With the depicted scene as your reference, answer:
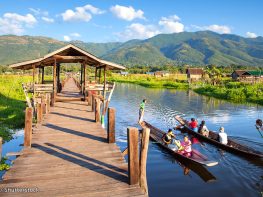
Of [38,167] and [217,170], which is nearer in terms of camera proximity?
[38,167]

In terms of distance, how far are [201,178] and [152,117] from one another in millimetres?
16462

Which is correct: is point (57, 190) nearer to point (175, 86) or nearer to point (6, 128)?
point (6, 128)

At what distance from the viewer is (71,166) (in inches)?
307

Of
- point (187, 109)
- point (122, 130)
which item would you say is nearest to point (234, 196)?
point (122, 130)

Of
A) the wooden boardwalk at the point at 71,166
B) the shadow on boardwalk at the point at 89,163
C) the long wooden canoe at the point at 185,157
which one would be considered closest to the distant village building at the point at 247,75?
the long wooden canoe at the point at 185,157

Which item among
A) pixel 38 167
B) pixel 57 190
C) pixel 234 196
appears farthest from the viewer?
pixel 234 196

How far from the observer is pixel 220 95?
1980 inches

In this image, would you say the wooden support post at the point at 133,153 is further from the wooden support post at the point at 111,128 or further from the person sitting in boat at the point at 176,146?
the person sitting in boat at the point at 176,146

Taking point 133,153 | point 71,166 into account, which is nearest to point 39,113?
point 71,166

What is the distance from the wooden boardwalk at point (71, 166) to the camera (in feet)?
21.0

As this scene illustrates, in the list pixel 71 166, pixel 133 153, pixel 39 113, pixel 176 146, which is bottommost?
pixel 176 146

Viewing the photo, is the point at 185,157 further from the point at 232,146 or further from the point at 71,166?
the point at 71,166

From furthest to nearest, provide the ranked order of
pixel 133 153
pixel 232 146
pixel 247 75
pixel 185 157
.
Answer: pixel 247 75 → pixel 232 146 → pixel 185 157 → pixel 133 153

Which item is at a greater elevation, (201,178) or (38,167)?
(38,167)
